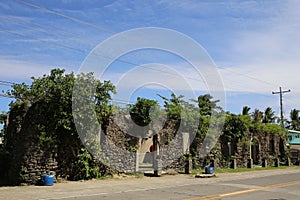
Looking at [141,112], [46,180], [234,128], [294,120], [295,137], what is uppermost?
[294,120]

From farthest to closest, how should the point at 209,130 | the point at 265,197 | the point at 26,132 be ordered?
the point at 209,130, the point at 26,132, the point at 265,197

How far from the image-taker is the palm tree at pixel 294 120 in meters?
64.0

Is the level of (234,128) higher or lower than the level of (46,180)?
higher

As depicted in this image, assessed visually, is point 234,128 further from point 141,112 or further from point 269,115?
point 269,115

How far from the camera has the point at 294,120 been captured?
64.8 meters

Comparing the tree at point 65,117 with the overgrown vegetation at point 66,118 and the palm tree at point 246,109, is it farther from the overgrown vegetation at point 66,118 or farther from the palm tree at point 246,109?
the palm tree at point 246,109

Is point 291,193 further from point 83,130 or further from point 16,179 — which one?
point 16,179

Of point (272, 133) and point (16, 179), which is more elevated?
point (272, 133)

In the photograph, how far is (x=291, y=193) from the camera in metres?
12.6

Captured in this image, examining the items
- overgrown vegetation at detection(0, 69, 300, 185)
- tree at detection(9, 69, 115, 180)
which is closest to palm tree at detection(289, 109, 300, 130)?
overgrown vegetation at detection(0, 69, 300, 185)

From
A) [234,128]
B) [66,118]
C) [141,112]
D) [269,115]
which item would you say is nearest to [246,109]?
[269,115]

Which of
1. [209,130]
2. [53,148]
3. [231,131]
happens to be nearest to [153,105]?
[209,130]

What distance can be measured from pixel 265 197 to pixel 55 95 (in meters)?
9.88

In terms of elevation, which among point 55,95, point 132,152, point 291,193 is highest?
point 55,95
